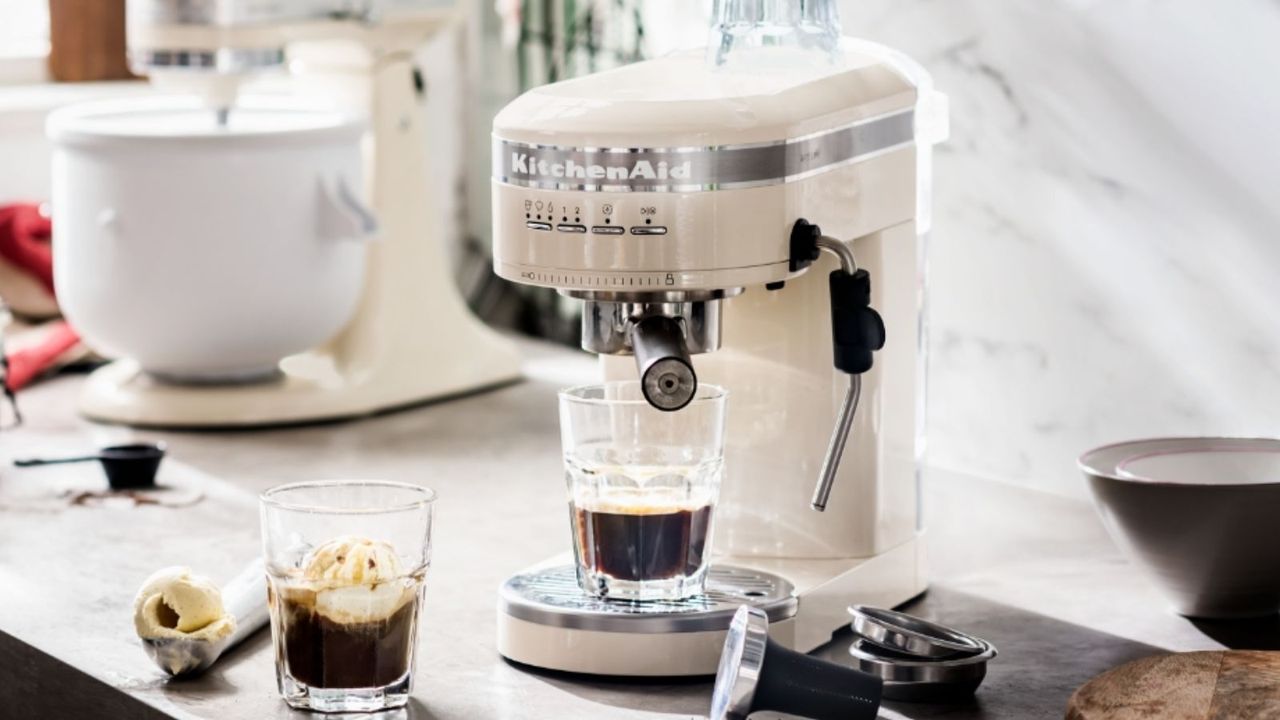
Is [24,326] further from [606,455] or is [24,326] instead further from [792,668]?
[792,668]

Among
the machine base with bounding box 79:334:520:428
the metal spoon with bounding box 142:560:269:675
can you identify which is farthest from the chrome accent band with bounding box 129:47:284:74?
the metal spoon with bounding box 142:560:269:675

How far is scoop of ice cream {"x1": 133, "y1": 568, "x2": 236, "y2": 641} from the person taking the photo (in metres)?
1.09

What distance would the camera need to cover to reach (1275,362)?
1362 millimetres

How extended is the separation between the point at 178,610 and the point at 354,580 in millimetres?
156

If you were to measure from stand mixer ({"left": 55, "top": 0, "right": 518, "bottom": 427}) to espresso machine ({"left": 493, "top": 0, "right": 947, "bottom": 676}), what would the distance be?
647mm

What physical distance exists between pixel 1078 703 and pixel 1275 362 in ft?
1.57

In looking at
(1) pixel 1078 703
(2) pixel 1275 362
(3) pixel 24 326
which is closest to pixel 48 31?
(3) pixel 24 326

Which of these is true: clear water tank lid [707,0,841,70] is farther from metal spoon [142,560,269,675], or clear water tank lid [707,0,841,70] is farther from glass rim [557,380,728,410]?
metal spoon [142,560,269,675]

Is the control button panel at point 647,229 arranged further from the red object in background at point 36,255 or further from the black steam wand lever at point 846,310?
the red object in background at point 36,255

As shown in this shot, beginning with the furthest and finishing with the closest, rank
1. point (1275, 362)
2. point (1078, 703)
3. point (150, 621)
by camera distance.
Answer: point (1275, 362)
point (150, 621)
point (1078, 703)

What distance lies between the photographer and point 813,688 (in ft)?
3.26

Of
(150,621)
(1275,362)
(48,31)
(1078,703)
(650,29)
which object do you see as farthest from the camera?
(48,31)

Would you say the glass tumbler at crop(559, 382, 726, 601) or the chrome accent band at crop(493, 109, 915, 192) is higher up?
the chrome accent band at crop(493, 109, 915, 192)

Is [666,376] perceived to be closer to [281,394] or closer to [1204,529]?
[1204,529]
